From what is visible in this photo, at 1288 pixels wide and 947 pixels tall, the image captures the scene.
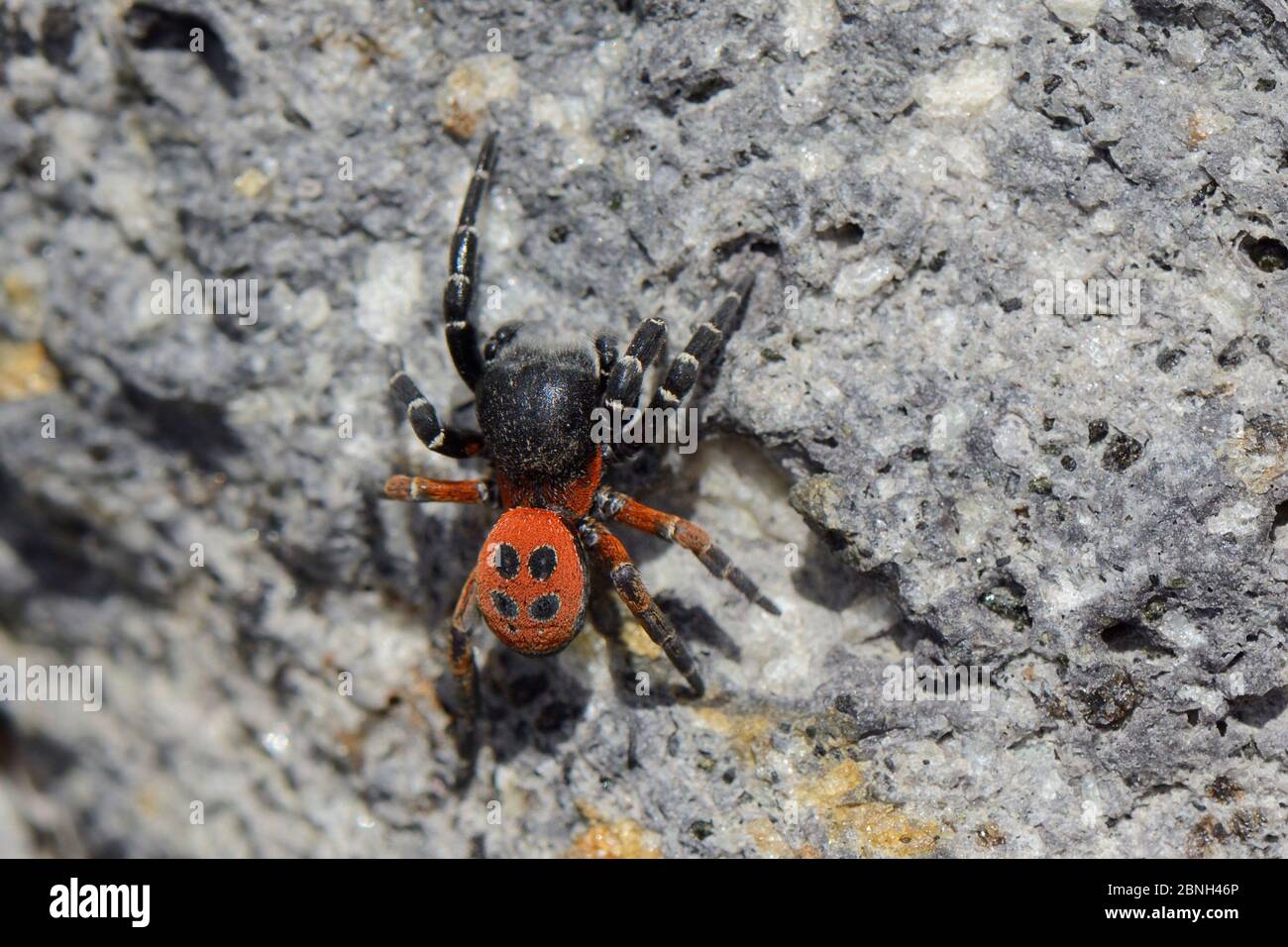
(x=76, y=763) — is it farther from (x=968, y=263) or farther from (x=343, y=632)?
(x=968, y=263)

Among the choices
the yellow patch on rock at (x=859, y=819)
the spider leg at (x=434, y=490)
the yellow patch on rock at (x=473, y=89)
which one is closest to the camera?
the yellow patch on rock at (x=859, y=819)

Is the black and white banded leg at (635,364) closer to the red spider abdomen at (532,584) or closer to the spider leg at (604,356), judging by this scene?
the spider leg at (604,356)

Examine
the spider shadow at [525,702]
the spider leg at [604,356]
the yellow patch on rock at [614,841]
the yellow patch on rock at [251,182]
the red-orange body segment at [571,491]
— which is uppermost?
the yellow patch on rock at [251,182]

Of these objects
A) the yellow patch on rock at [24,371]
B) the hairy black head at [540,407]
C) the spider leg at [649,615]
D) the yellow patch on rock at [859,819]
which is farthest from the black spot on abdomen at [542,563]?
the yellow patch on rock at [24,371]

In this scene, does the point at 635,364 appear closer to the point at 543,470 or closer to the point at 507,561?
the point at 543,470

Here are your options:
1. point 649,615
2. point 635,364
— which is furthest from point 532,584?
point 635,364

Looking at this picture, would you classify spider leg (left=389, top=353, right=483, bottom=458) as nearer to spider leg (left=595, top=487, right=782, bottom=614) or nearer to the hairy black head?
the hairy black head
